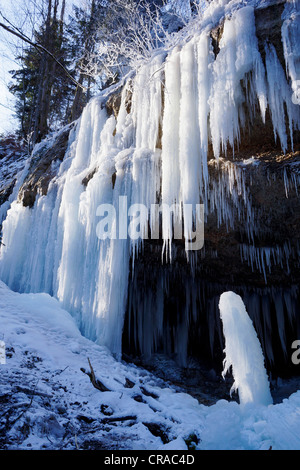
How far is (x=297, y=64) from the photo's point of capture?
12.9 feet

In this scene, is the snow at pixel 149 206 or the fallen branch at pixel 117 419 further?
the snow at pixel 149 206

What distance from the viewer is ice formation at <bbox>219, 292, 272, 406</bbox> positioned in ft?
10.0

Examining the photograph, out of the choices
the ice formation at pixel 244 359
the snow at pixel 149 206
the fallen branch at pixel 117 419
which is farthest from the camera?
the ice formation at pixel 244 359

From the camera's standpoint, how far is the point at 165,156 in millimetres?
4910

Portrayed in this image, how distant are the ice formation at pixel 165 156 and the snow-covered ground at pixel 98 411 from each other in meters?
1.44

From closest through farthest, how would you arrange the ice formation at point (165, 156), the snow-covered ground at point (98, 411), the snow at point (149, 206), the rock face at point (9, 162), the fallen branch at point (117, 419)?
the snow-covered ground at point (98, 411) → the fallen branch at point (117, 419) → the snow at point (149, 206) → the ice formation at point (165, 156) → the rock face at point (9, 162)

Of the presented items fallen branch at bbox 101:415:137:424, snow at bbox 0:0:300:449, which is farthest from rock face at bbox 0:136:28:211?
fallen branch at bbox 101:415:137:424

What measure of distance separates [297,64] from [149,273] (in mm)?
5229

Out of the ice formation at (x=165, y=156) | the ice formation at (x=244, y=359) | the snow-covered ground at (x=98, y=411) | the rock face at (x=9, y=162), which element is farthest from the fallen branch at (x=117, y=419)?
the rock face at (x=9, y=162)

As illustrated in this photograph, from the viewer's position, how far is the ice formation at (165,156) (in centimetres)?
425

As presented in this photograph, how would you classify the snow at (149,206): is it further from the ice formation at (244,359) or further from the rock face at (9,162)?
the rock face at (9,162)

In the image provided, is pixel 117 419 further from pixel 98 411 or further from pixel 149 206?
pixel 149 206

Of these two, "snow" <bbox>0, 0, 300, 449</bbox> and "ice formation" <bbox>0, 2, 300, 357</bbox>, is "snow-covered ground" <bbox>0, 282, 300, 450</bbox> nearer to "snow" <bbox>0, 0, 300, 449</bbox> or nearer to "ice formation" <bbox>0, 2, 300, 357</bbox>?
"snow" <bbox>0, 0, 300, 449</bbox>

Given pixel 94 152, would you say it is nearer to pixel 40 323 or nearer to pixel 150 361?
pixel 40 323
